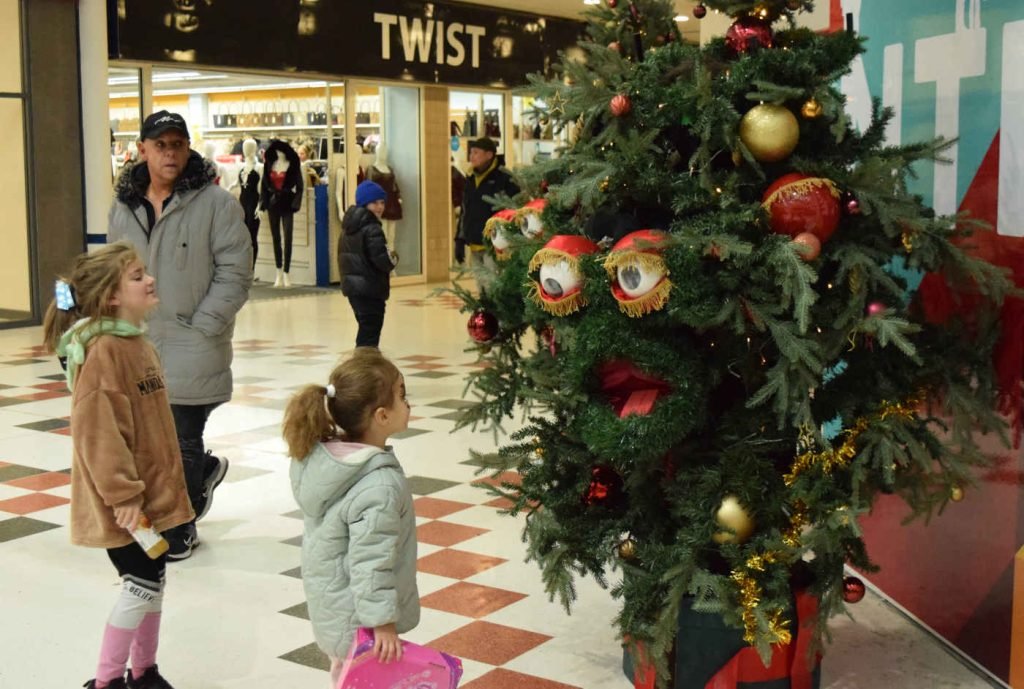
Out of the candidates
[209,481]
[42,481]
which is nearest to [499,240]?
[209,481]

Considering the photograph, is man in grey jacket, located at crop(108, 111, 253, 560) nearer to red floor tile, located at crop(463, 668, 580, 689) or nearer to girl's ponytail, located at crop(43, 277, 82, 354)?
girl's ponytail, located at crop(43, 277, 82, 354)

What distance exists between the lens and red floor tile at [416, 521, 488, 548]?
4707 mm

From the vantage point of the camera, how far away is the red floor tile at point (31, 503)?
512 cm

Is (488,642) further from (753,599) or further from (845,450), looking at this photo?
(845,450)

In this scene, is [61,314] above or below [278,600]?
above

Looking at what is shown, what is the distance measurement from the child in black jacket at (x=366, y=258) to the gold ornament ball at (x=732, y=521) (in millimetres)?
4986

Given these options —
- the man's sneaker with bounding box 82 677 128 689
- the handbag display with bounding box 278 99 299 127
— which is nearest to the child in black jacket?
the man's sneaker with bounding box 82 677 128 689

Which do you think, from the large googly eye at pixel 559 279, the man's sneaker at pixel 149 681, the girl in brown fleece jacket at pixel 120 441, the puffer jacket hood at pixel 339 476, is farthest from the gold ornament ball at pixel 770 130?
the man's sneaker at pixel 149 681

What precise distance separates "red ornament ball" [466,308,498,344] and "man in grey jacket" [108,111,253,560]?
57.1 inches

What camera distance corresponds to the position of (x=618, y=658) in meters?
3.54

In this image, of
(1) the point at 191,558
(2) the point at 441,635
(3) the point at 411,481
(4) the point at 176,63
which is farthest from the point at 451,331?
(2) the point at 441,635

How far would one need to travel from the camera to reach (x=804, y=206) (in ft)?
9.14

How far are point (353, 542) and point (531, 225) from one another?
3.24 feet

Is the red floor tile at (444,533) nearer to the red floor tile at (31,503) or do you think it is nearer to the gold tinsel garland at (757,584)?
the red floor tile at (31,503)
